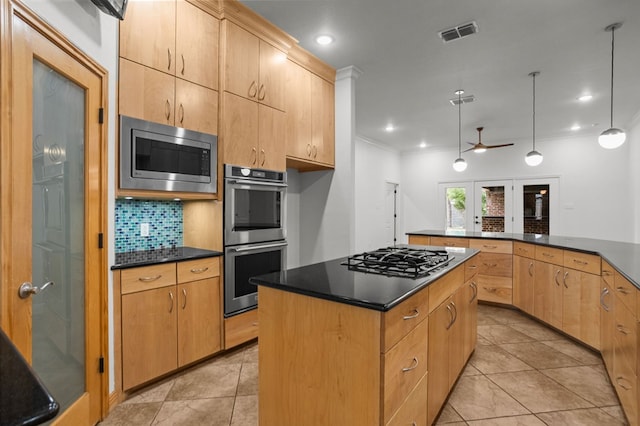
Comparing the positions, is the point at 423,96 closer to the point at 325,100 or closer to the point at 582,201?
the point at 325,100

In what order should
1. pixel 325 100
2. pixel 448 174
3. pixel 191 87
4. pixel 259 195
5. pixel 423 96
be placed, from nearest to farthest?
1. pixel 191 87
2. pixel 259 195
3. pixel 325 100
4. pixel 423 96
5. pixel 448 174

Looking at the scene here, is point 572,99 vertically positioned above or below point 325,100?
above

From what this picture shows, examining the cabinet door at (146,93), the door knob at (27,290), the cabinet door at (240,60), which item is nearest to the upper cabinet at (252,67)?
the cabinet door at (240,60)

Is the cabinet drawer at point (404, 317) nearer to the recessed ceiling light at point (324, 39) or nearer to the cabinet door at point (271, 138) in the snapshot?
the cabinet door at point (271, 138)

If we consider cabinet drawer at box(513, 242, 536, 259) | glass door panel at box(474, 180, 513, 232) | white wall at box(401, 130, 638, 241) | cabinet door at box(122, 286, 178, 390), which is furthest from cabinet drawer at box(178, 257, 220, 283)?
white wall at box(401, 130, 638, 241)

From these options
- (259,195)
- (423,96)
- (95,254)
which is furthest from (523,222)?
(95,254)

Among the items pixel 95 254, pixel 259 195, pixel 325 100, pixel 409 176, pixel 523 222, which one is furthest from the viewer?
pixel 409 176

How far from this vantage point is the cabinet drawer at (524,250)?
145 inches

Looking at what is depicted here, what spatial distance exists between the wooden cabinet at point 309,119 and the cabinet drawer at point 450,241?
1.82 meters

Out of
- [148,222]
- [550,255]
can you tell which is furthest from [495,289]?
[148,222]

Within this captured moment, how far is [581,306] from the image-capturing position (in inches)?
117

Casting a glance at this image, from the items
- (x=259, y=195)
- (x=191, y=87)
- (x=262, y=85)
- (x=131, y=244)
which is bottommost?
(x=131, y=244)

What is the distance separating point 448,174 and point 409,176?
1.01m

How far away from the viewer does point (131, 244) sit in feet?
8.59
